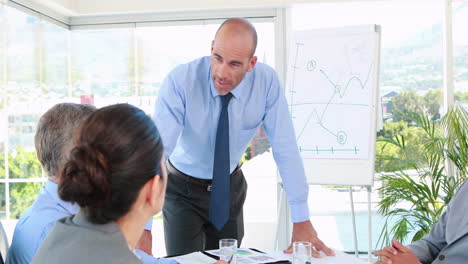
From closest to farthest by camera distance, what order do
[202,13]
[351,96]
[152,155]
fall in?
[152,155] → [351,96] → [202,13]

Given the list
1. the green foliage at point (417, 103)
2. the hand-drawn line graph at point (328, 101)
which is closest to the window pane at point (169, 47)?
the hand-drawn line graph at point (328, 101)

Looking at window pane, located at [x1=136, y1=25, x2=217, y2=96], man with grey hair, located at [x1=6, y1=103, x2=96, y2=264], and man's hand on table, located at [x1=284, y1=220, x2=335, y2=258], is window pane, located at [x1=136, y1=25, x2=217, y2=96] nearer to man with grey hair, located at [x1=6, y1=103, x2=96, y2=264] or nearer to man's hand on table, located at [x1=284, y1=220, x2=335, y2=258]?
man's hand on table, located at [x1=284, y1=220, x2=335, y2=258]

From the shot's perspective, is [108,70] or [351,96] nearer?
[351,96]

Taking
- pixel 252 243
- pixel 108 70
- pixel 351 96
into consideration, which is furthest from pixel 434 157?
pixel 108 70

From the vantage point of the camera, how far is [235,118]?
2.27 m

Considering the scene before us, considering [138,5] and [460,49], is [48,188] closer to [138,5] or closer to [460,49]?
[138,5]

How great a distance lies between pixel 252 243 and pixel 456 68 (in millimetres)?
2459

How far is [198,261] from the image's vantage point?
1.81 meters

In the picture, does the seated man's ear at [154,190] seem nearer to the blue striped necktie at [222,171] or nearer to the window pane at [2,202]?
the blue striped necktie at [222,171]

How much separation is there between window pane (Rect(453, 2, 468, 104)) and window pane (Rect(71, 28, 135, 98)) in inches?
119

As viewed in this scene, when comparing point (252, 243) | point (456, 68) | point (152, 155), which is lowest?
point (252, 243)

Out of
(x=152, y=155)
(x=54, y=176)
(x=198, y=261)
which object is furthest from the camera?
(x=198, y=261)

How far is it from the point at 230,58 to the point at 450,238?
1.14 m

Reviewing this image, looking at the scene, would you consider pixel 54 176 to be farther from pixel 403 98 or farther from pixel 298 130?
pixel 403 98
